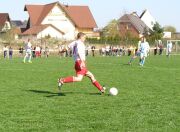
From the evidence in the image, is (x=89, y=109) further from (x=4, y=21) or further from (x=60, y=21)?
(x=4, y=21)

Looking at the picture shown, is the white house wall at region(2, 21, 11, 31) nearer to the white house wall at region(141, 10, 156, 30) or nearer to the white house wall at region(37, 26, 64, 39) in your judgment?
the white house wall at region(37, 26, 64, 39)

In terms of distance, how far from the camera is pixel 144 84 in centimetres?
1689

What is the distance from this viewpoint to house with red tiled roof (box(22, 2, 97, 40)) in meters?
85.0

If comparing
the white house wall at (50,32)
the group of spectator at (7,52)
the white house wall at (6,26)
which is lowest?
the group of spectator at (7,52)

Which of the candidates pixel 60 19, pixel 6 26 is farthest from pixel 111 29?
pixel 6 26

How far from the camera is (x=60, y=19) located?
86.2 metres

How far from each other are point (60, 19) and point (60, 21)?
64 cm

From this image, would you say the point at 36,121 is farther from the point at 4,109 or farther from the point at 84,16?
the point at 84,16

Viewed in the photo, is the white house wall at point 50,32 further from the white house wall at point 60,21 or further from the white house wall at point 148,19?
the white house wall at point 148,19

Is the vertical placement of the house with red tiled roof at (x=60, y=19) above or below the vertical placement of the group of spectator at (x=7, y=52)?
above

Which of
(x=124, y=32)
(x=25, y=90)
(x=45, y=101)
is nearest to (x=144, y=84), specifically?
(x=25, y=90)

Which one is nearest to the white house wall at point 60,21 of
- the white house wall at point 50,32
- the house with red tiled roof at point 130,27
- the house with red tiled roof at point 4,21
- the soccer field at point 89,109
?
the white house wall at point 50,32

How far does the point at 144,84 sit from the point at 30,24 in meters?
71.6

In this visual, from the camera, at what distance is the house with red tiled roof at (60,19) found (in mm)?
85000
